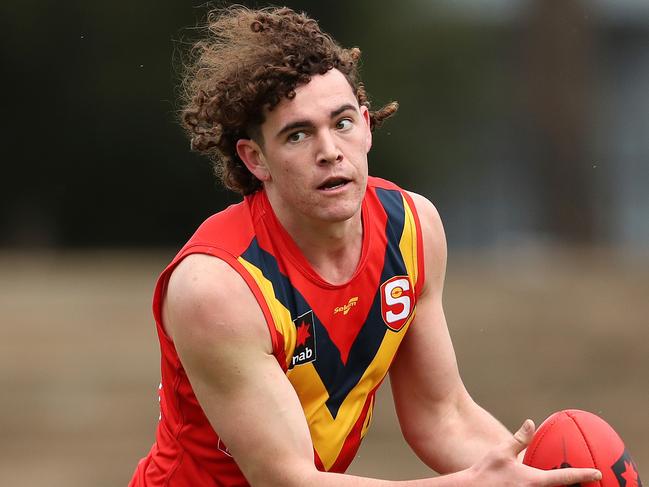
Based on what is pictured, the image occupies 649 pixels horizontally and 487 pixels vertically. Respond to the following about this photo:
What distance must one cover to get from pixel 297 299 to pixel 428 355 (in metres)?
0.70

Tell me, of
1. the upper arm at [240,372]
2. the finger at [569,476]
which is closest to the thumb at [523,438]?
the finger at [569,476]

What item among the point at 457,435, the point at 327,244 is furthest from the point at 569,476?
the point at 327,244

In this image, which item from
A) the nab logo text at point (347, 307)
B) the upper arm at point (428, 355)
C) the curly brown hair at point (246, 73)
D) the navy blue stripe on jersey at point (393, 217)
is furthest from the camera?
the upper arm at point (428, 355)

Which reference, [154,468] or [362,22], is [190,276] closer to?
[154,468]

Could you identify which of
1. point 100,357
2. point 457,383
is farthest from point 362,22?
point 457,383

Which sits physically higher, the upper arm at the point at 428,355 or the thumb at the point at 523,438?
the upper arm at the point at 428,355

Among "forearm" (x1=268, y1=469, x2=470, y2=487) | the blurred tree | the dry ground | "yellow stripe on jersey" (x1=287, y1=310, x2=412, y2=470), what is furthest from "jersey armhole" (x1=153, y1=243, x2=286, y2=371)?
the blurred tree

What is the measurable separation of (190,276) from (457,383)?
1.23 meters

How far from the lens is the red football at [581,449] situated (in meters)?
4.37

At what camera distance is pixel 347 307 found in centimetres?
473

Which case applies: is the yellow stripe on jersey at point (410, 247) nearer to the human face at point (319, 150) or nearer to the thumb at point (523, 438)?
the human face at point (319, 150)

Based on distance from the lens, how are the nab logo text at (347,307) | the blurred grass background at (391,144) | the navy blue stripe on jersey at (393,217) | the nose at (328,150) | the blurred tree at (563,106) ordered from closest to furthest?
the nose at (328,150), the nab logo text at (347,307), the navy blue stripe on jersey at (393,217), the blurred grass background at (391,144), the blurred tree at (563,106)

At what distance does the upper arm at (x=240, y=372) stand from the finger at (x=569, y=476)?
76 cm

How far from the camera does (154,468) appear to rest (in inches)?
196
